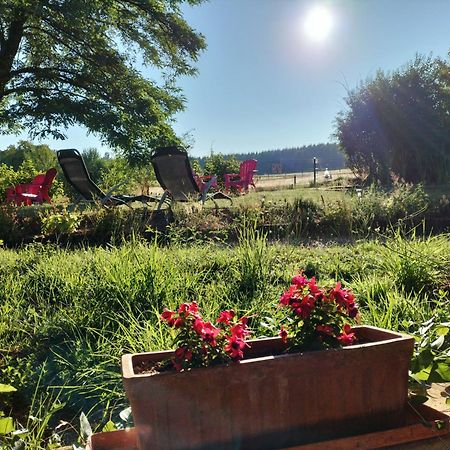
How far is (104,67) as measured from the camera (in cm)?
1165

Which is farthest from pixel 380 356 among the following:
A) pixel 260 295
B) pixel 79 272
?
pixel 79 272

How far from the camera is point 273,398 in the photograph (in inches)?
51.3

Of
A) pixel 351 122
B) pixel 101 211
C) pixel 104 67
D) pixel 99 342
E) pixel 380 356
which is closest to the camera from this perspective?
pixel 380 356

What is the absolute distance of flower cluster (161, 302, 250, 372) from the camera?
1.30 metres

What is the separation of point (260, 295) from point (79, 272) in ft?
4.06

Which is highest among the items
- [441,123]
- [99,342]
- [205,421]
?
[441,123]

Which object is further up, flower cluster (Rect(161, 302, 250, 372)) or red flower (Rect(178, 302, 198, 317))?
red flower (Rect(178, 302, 198, 317))

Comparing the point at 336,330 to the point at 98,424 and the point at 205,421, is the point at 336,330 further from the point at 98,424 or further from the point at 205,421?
→ the point at 98,424

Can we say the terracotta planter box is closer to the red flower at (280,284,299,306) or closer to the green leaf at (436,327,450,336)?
the red flower at (280,284,299,306)

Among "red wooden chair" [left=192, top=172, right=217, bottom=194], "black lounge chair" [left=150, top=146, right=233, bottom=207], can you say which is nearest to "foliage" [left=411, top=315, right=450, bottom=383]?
"black lounge chair" [left=150, top=146, right=233, bottom=207]

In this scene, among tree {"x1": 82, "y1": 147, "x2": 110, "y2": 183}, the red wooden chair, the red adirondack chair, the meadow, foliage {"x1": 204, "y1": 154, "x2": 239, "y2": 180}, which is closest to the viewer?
the meadow

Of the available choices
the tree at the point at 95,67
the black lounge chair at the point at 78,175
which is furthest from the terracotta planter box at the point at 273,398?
the tree at the point at 95,67

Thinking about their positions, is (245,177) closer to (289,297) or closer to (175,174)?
(175,174)

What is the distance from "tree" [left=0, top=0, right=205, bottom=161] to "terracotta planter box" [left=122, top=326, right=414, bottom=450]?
33.1 ft
